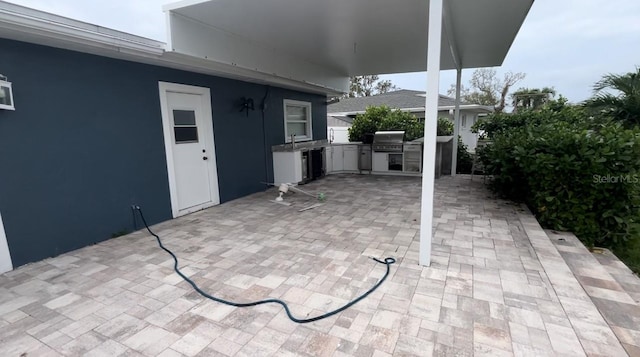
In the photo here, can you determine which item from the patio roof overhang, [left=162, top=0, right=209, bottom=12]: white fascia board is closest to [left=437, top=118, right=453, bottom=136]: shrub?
the patio roof overhang

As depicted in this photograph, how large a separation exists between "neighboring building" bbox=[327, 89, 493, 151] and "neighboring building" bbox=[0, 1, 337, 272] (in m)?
7.49

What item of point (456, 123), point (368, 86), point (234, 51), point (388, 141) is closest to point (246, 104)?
point (234, 51)

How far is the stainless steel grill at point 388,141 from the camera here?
7.72 m

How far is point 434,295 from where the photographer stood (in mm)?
2404

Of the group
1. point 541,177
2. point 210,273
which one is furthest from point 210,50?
point 541,177

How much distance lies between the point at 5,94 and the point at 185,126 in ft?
7.17

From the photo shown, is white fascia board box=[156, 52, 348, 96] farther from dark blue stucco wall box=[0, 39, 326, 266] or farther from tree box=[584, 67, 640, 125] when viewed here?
tree box=[584, 67, 640, 125]

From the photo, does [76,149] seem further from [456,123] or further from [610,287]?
[456,123]

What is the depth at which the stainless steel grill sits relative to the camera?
25.3 ft

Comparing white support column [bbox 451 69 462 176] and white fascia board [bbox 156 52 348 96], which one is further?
white support column [bbox 451 69 462 176]

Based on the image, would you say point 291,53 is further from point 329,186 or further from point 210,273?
point 210,273

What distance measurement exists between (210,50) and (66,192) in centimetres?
253

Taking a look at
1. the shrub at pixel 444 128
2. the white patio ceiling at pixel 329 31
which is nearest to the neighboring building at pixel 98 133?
the white patio ceiling at pixel 329 31

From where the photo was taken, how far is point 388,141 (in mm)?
7871
